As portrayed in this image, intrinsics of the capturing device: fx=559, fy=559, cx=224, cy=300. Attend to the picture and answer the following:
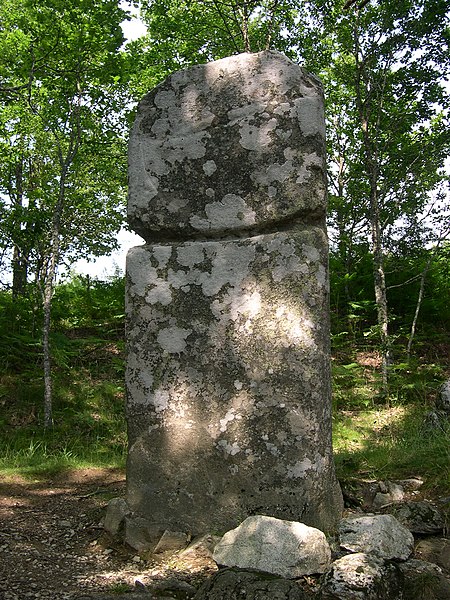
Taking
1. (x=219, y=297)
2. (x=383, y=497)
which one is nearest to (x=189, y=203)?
(x=219, y=297)

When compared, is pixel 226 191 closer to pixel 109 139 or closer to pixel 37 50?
pixel 37 50

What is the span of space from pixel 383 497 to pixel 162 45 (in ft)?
34.5

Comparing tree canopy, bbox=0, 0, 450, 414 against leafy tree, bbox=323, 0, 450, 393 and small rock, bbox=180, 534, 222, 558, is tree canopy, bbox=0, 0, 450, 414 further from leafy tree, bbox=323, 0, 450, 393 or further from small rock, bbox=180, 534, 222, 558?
small rock, bbox=180, 534, 222, 558

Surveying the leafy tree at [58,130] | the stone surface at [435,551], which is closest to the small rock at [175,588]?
the stone surface at [435,551]

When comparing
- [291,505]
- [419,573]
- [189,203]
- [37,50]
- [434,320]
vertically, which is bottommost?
[419,573]

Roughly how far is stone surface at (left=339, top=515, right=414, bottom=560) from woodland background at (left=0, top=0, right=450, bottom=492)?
0.83 m

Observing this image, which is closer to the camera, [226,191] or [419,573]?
[419,573]

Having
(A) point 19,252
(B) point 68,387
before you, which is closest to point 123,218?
(A) point 19,252

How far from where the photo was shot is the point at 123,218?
11.6 metres

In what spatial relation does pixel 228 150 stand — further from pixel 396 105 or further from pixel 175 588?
pixel 396 105

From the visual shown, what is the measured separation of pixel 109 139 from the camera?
815cm

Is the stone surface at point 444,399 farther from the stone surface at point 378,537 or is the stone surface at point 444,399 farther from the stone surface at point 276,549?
the stone surface at point 276,549

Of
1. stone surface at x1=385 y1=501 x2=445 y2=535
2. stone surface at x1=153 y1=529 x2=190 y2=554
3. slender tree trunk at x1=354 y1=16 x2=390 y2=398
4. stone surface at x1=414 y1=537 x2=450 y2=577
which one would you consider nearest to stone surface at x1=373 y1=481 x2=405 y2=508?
stone surface at x1=385 y1=501 x2=445 y2=535

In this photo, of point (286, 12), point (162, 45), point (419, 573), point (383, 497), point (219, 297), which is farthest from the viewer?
point (162, 45)
